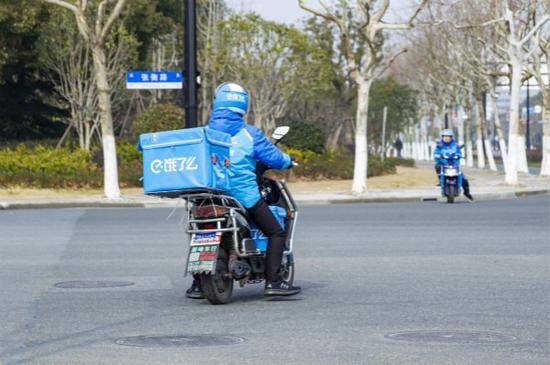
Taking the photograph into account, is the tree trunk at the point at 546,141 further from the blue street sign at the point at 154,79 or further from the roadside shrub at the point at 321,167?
the blue street sign at the point at 154,79

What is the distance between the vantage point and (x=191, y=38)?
2881 cm

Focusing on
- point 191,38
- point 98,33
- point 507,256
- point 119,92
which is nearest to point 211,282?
point 507,256

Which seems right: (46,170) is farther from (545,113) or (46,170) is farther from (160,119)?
(545,113)

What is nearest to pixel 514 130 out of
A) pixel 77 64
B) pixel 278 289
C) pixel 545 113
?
pixel 545 113

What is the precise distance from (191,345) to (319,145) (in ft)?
114

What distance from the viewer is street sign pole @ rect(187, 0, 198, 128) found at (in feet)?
92.7

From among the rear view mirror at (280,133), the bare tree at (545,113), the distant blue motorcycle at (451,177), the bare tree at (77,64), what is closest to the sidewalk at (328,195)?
the distant blue motorcycle at (451,177)

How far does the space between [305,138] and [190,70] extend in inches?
581

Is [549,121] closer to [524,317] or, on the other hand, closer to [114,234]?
[114,234]

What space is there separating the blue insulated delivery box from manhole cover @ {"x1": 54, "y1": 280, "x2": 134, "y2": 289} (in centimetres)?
214

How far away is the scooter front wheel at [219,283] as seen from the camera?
34.7ft

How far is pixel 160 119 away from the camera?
40.8 meters

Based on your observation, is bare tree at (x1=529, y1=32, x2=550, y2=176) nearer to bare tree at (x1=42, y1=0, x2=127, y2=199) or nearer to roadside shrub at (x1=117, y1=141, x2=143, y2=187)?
roadside shrub at (x1=117, y1=141, x2=143, y2=187)

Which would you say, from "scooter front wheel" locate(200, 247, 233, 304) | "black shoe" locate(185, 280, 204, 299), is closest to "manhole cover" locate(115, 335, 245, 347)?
"scooter front wheel" locate(200, 247, 233, 304)
